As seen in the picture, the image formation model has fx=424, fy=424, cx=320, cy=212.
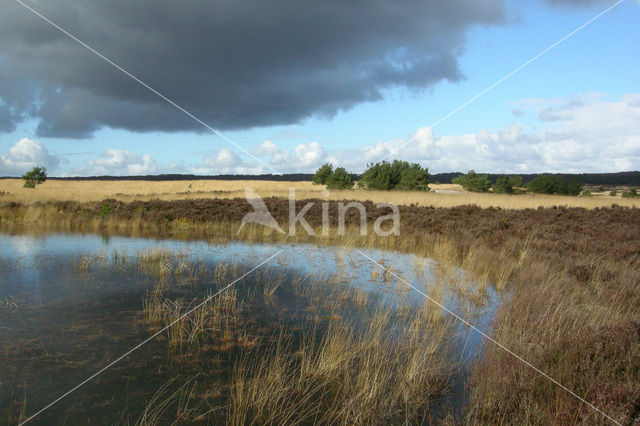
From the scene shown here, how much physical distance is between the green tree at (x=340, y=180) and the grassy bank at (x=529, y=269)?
27.9 metres

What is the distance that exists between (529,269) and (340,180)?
150ft

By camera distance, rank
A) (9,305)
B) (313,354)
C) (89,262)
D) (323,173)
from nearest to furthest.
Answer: (313,354) < (9,305) < (89,262) < (323,173)

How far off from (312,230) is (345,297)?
10.8m

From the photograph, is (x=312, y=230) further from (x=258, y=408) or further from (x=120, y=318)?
(x=258, y=408)

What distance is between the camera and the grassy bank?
15.3ft

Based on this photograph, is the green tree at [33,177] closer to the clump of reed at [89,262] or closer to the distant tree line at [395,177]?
the distant tree line at [395,177]

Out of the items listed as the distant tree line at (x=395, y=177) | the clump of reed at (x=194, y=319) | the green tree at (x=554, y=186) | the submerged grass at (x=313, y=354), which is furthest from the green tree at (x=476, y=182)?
the clump of reed at (x=194, y=319)

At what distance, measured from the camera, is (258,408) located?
4.65m

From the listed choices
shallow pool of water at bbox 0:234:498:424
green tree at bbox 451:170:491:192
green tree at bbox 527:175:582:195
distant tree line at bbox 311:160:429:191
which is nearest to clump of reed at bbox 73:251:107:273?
shallow pool of water at bbox 0:234:498:424

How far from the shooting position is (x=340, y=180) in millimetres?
55781

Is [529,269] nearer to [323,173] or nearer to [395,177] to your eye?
[395,177]

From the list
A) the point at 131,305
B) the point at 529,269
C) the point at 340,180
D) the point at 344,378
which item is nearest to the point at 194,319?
the point at 131,305

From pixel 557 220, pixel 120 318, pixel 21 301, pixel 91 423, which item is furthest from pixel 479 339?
pixel 557 220

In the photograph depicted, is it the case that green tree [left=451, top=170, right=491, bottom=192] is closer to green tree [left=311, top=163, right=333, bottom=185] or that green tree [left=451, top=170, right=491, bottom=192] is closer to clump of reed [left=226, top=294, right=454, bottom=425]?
green tree [left=311, top=163, right=333, bottom=185]
